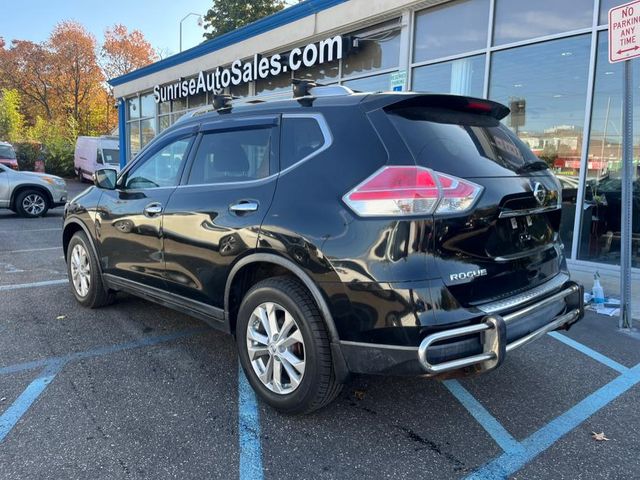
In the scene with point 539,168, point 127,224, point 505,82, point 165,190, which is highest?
point 505,82

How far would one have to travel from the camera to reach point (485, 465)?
2.50m

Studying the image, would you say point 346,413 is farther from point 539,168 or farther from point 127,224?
point 127,224

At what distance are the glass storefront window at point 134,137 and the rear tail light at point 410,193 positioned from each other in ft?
65.0

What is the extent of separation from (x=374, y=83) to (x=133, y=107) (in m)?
14.1

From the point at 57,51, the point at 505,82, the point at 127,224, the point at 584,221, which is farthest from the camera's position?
the point at 57,51

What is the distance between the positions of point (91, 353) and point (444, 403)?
103 inches

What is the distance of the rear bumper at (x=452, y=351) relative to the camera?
7.64 ft

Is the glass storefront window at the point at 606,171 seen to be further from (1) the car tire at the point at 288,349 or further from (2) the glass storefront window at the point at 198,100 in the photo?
(2) the glass storefront window at the point at 198,100

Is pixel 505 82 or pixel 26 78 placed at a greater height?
pixel 26 78

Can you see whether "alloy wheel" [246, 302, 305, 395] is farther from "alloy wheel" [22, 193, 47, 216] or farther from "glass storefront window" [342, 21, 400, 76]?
"alloy wheel" [22, 193, 47, 216]

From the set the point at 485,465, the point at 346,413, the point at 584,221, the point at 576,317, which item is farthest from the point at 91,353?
the point at 584,221

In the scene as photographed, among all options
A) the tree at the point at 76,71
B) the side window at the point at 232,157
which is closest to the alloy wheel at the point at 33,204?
the side window at the point at 232,157

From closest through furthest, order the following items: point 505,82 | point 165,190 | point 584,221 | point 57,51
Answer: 1. point 165,190
2. point 584,221
3. point 505,82
4. point 57,51

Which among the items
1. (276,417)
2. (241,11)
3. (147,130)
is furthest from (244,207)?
(241,11)
